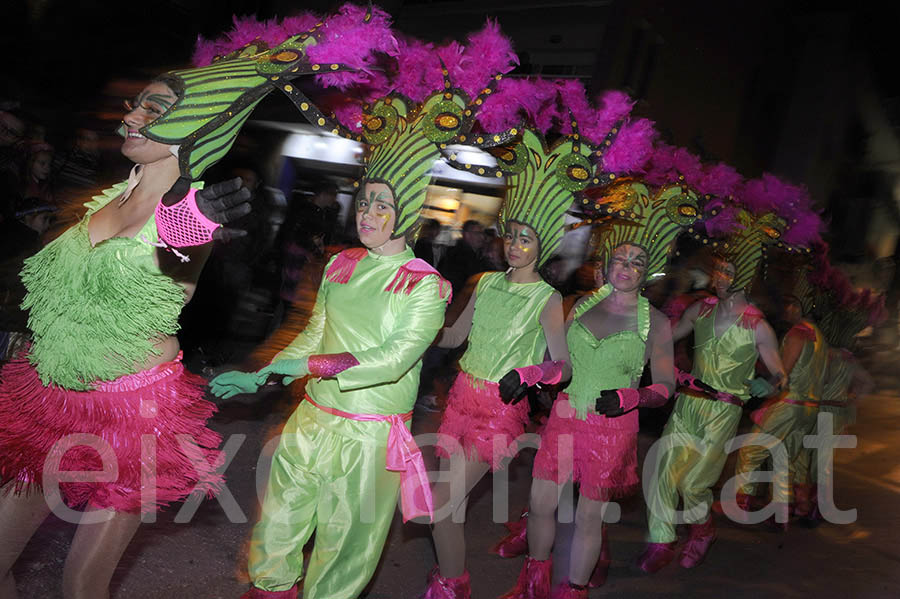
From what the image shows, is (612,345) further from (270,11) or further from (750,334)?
(270,11)

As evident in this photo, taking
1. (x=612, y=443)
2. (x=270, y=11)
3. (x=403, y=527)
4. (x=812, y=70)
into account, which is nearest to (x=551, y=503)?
(x=612, y=443)

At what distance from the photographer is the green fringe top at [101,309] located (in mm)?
2184

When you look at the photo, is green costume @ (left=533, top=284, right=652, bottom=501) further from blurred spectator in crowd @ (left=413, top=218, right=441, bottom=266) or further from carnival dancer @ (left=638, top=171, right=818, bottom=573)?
blurred spectator in crowd @ (left=413, top=218, right=441, bottom=266)

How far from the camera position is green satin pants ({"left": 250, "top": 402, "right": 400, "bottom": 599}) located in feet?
8.93

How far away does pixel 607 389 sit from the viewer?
3832 millimetres

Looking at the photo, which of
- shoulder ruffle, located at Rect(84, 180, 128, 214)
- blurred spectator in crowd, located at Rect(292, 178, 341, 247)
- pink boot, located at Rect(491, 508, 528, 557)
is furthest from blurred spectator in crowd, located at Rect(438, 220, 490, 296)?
shoulder ruffle, located at Rect(84, 180, 128, 214)

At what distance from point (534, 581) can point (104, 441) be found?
2.45 meters

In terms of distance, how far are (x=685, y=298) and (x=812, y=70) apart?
1431 centimetres

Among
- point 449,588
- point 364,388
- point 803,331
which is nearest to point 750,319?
point 803,331

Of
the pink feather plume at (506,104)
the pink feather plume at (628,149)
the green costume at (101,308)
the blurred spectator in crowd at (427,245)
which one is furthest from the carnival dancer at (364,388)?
the blurred spectator in crowd at (427,245)

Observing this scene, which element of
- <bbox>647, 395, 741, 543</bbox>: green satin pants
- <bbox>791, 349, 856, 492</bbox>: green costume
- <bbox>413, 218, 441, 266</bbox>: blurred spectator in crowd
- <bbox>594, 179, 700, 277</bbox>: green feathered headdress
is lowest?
<bbox>647, 395, 741, 543</bbox>: green satin pants

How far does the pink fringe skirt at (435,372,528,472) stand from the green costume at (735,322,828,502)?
326 cm

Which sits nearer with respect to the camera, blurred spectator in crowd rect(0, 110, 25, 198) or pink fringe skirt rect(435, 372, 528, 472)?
pink fringe skirt rect(435, 372, 528, 472)

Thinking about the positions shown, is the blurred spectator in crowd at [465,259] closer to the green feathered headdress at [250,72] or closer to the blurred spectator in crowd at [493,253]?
the blurred spectator in crowd at [493,253]
